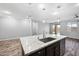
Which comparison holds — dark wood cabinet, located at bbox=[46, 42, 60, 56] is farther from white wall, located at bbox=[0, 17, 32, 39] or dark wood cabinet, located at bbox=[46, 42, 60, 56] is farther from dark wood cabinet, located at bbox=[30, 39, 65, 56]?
A: white wall, located at bbox=[0, 17, 32, 39]

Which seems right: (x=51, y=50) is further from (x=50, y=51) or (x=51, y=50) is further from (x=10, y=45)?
(x=10, y=45)

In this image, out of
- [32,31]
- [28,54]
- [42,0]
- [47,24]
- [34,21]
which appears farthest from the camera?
[47,24]

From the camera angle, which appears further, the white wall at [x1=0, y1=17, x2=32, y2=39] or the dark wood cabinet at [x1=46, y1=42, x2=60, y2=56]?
the white wall at [x1=0, y1=17, x2=32, y2=39]

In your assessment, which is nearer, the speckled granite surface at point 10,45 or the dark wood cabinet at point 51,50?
the dark wood cabinet at point 51,50

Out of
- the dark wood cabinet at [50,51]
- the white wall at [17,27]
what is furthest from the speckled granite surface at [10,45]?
the dark wood cabinet at [50,51]

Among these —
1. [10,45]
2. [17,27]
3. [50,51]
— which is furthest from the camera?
[10,45]

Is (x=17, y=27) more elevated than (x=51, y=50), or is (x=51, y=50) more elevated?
(x=17, y=27)

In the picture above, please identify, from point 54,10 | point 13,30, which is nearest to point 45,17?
point 54,10

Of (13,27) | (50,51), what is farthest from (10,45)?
(50,51)

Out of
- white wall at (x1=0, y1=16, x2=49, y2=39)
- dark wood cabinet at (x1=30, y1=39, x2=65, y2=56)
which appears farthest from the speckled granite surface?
dark wood cabinet at (x1=30, y1=39, x2=65, y2=56)

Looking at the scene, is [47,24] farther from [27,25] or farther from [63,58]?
[63,58]

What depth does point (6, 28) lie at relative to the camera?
160cm

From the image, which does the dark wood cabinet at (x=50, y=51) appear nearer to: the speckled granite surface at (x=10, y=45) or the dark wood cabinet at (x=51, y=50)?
the dark wood cabinet at (x=51, y=50)

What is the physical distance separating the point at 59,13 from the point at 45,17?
1.46 ft
